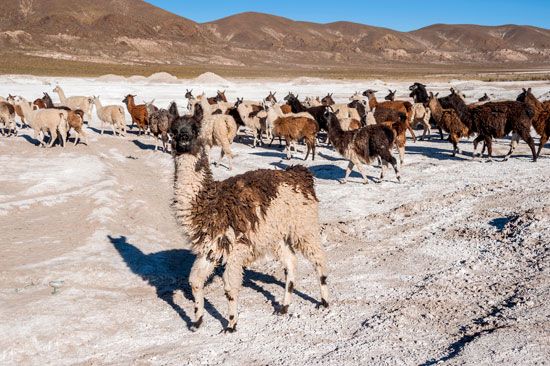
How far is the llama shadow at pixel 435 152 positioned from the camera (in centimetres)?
→ 1595

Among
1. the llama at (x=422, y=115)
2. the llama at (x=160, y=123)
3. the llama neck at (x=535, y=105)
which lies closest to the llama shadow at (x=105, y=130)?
the llama at (x=160, y=123)

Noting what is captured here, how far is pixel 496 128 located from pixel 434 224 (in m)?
6.99

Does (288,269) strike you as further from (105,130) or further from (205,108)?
(105,130)

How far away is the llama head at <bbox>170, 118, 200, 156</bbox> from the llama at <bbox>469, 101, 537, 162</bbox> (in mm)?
11833

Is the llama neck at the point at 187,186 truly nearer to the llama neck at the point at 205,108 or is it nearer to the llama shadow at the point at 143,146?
the llama neck at the point at 205,108

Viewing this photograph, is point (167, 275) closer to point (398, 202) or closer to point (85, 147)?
point (398, 202)

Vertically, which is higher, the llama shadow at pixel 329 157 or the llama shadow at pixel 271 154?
the llama shadow at pixel 329 157

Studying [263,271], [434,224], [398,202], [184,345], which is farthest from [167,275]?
[398,202]

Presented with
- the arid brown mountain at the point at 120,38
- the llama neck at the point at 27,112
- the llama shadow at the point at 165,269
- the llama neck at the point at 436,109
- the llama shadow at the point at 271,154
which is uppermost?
the arid brown mountain at the point at 120,38

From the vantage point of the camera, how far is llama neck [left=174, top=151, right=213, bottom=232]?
17.8 feet

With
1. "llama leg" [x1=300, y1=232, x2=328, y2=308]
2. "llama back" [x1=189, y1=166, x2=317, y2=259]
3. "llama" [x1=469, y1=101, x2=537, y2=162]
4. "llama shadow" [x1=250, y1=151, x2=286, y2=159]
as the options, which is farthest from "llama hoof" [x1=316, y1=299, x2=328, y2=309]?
"llama shadow" [x1=250, y1=151, x2=286, y2=159]

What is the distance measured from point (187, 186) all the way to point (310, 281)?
2.61 meters

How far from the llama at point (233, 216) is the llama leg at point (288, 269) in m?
0.02

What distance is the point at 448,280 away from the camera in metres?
6.63
